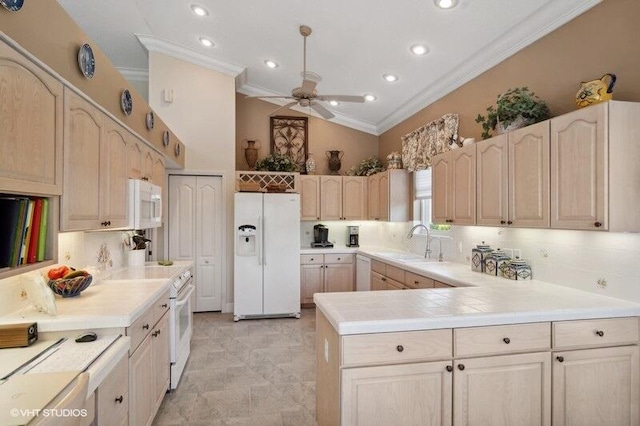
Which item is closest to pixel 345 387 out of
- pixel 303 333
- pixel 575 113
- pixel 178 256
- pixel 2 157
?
pixel 2 157

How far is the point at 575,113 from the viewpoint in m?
1.99

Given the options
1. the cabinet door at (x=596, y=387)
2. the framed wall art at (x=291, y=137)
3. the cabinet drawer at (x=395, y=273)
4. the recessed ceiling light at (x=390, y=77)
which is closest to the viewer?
A: the cabinet door at (x=596, y=387)

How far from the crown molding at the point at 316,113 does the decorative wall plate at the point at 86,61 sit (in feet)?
11.8

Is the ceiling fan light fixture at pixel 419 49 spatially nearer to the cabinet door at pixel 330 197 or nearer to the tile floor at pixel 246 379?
the cabinet door at pixel 330 197

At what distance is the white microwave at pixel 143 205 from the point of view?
2.71m

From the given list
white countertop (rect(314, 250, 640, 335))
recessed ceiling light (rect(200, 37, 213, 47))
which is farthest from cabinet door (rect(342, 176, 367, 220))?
white countertop (rect(314, 250, 640, 335))

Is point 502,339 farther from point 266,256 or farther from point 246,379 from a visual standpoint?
point 266,256

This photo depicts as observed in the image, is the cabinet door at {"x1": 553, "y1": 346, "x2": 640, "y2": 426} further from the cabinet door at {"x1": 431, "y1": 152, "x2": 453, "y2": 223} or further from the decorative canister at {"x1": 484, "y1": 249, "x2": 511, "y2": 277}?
the cabinet door at {"x1": 431, "y1": 152, "x2": 453, "y2": 223}

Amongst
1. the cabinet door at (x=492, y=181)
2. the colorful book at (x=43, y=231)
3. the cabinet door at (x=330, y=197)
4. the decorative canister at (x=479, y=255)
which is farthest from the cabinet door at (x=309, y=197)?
the colorful book at (x=43, y=231)

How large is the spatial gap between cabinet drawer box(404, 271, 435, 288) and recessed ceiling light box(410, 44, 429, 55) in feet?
7.44

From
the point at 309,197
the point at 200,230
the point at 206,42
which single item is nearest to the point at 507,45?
the point at 309,197

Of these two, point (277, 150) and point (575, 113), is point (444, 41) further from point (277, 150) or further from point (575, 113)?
point (277, 150)

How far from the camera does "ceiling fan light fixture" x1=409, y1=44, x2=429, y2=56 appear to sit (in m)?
3.21

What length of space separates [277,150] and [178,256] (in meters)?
2.36
